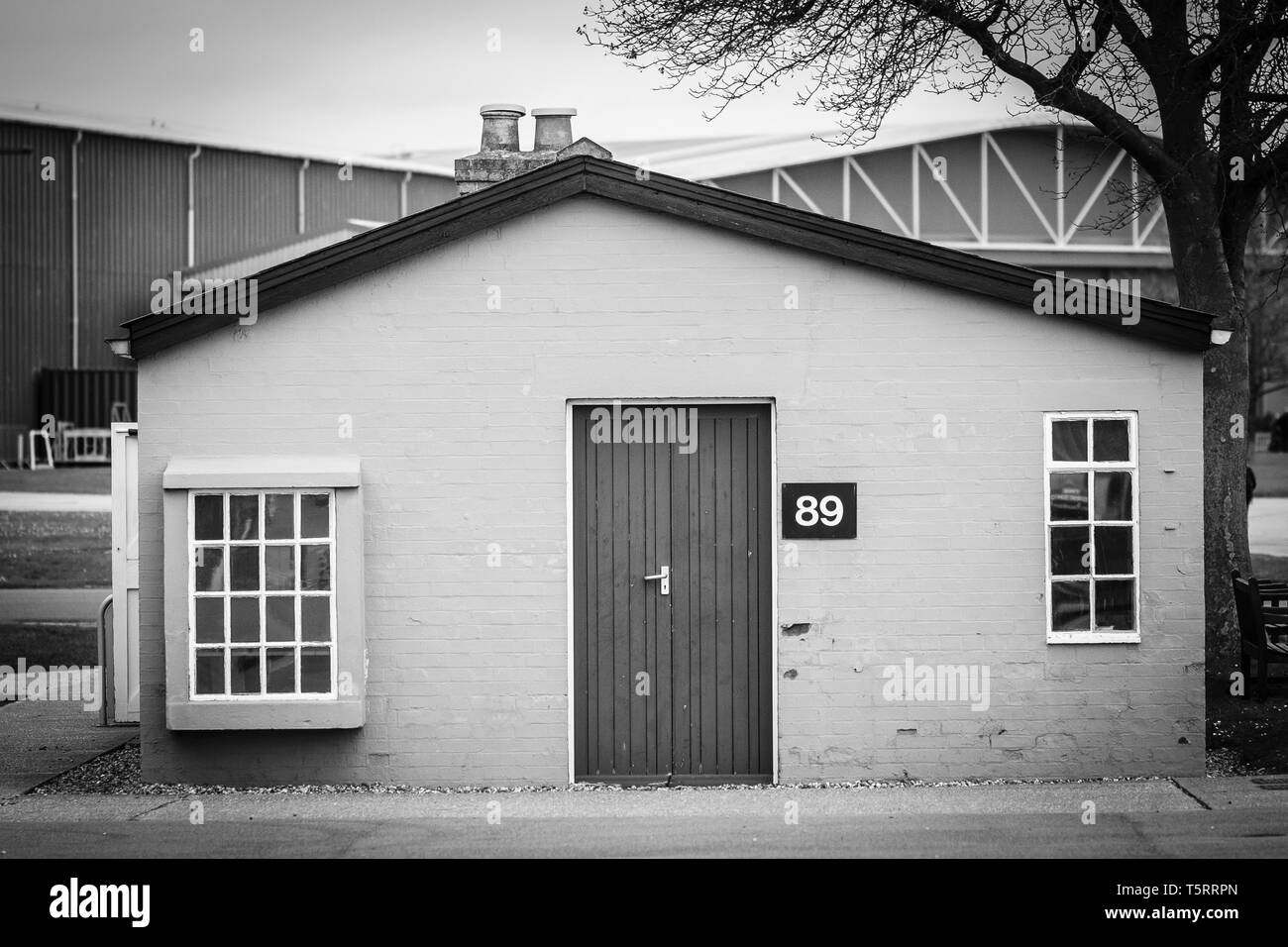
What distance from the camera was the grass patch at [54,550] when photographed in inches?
798

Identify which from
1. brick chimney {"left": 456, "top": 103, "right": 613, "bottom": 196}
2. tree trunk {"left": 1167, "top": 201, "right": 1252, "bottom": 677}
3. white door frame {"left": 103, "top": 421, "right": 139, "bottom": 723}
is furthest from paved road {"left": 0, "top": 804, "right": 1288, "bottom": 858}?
brick chimney {"left": 456, "top": 103, "right": 613, "bottom": 196}

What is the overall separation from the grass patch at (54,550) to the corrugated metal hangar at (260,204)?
32.1ft

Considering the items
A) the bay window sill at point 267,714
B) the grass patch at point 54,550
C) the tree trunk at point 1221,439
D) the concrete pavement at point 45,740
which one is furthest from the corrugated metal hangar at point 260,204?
the bay window sill at point 267,714

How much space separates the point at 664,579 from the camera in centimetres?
948

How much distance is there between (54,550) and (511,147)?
13.2 metres

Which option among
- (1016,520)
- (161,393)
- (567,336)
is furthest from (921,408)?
(161,393)

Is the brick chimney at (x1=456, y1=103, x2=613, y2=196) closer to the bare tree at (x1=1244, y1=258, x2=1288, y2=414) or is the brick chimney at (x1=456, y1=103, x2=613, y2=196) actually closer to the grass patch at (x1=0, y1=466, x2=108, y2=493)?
the grass patch at (x1=0, y1=466, x2=108, y2=493)

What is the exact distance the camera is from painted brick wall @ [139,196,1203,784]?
9.34m

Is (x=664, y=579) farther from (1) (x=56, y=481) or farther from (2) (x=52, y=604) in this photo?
(1) (x=56, y=481)

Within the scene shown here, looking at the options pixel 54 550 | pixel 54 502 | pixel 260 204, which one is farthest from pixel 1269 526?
pixel 260 204

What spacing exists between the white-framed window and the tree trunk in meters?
2.54

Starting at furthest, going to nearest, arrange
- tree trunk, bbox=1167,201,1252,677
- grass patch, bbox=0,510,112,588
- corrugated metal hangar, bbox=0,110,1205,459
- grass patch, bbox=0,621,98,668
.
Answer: corrugated metal hangar, bbox=0,110,1205,459, grass patch, bbox=0,510,112,588, grass patch, bbox=0,621,98,668, tree trunk, bbox=1167,201,1252,677

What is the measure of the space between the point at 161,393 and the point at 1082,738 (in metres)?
6.19

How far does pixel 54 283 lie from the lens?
3719 cm
